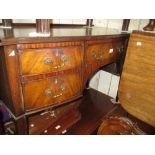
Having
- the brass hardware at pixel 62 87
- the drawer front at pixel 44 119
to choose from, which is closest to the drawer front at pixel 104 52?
the brass hardware at pixel 62 87

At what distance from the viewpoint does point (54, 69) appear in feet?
3.09

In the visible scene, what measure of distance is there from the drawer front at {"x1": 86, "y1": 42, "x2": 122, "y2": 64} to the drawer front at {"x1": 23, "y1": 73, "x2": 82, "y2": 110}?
0.17 metres

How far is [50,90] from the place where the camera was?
100 cm

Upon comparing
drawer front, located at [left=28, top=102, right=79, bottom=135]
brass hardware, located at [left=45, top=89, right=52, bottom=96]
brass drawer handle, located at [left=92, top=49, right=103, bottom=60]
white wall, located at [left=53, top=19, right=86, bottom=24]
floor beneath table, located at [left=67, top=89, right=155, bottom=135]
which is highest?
white wall, located at [left=53, top=19, right=86, bottom=24]

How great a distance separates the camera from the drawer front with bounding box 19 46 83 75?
0.83 meters

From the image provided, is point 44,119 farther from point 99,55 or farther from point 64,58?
point 99,55

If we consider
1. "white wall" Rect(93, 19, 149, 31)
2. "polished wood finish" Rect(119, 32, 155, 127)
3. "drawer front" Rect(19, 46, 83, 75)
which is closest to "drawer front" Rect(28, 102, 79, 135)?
"drawer front" Rect(19, 46, 83, 75)

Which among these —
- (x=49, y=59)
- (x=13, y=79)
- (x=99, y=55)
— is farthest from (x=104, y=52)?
(x=13, y=79)

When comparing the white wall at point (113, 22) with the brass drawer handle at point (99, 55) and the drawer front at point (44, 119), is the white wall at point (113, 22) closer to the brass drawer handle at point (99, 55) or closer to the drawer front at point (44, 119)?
the brass drawer handle at point (99, 55)

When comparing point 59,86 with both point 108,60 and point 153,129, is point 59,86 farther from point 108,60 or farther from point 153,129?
point 153,129

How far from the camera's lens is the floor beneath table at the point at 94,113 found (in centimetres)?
128

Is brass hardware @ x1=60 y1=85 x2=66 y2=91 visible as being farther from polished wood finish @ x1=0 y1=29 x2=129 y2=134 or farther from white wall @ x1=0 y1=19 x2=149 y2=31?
white wall @ x1=0 y1=19 x2=149 y2=31

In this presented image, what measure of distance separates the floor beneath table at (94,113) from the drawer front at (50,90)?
328 mm
